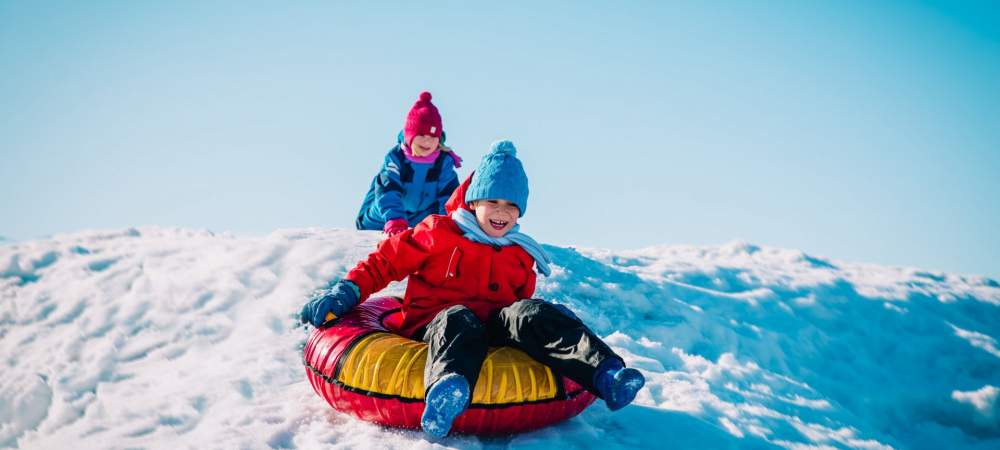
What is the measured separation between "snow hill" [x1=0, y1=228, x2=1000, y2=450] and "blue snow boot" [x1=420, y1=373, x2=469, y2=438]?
0.24 meters

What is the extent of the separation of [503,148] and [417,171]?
277 cm

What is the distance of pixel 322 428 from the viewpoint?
254cm

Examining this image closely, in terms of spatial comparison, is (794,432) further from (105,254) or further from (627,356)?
(105,254)

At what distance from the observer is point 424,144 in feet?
18.7

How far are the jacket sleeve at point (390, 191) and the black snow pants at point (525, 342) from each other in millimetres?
2996

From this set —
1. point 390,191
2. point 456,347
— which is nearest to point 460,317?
point 456,347

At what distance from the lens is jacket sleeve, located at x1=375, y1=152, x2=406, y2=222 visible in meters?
5.50

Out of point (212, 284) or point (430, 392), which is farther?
point (212, 284)

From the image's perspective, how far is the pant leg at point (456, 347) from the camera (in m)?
2.21

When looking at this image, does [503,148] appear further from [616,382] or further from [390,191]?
[390,191]

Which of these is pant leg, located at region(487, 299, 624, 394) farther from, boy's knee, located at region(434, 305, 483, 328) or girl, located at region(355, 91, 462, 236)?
girl, located at region(355, 91, 462, 236)

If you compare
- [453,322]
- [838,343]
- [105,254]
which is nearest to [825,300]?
[838,343]

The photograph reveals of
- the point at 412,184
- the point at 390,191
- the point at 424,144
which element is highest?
the point at 424,144

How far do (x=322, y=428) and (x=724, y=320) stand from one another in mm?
4041
